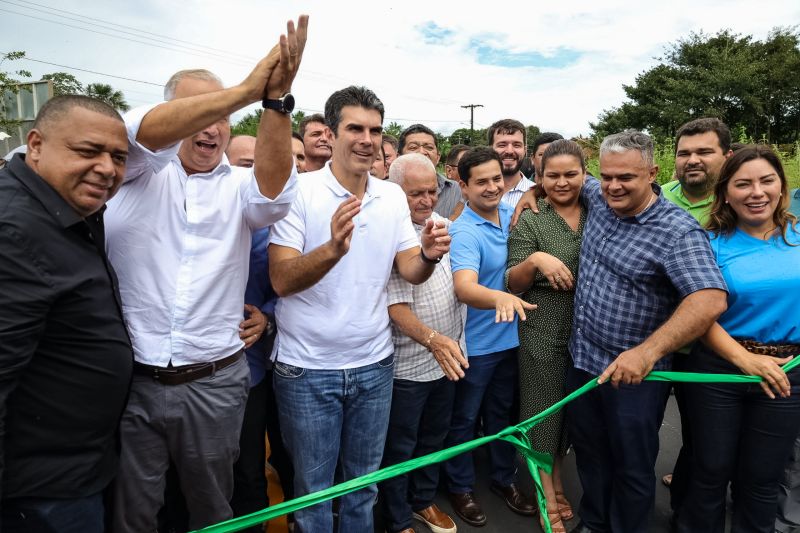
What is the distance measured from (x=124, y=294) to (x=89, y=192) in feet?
1.57

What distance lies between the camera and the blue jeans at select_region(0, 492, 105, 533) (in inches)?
59.0

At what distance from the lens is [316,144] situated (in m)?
4.33

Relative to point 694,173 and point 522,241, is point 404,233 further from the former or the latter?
point 694,173

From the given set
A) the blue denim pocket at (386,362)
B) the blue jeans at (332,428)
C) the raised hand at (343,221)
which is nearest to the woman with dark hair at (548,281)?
the blue denim pocket at (386,362)

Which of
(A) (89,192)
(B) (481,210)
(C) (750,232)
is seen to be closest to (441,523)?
(B) (481,210)

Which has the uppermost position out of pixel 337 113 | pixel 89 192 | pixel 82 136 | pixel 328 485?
pixel 337 113

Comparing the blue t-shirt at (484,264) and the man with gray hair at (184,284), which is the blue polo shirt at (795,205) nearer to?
the blue t-shirt at (484,264)

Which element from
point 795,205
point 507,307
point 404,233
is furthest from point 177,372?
Answer: point 795,205

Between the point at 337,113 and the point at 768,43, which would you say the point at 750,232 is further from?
the point at 768,43

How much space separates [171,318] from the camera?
1.93 meters

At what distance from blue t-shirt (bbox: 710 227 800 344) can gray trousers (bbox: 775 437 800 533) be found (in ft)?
2.84

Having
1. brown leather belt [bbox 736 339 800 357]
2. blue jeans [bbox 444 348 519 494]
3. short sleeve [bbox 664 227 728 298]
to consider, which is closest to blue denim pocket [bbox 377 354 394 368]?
blue jeans [bbox 444 348 519 494]

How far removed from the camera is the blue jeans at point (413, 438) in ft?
9.08

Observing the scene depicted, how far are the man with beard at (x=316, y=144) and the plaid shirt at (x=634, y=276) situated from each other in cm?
248
